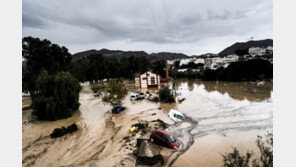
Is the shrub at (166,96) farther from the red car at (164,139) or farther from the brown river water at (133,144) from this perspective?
the red car at (164,139)

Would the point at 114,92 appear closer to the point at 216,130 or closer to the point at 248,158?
the point at 216,130

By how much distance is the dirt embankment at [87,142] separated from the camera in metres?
11.0

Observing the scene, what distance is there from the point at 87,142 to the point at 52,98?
10.7m

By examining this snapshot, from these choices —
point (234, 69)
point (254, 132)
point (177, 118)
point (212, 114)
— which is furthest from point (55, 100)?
point (234, 69)

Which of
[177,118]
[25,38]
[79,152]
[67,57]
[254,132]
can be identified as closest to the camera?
[79,152]

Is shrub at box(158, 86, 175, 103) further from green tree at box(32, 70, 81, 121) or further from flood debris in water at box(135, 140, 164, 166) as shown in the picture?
flood debris in water at box(135, 140, 164, 166)

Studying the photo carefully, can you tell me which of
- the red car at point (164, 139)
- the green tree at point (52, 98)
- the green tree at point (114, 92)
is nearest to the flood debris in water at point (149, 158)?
the red car at point (164, 139)

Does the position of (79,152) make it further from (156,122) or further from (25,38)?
(25,38)

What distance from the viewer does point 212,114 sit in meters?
20.9

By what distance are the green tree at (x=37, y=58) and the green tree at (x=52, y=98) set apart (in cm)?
701

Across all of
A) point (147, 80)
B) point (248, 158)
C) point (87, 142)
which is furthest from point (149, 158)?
point (147, 80)

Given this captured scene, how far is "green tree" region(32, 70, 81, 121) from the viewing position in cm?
2030

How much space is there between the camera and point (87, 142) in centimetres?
1413

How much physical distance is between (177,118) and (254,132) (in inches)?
329
